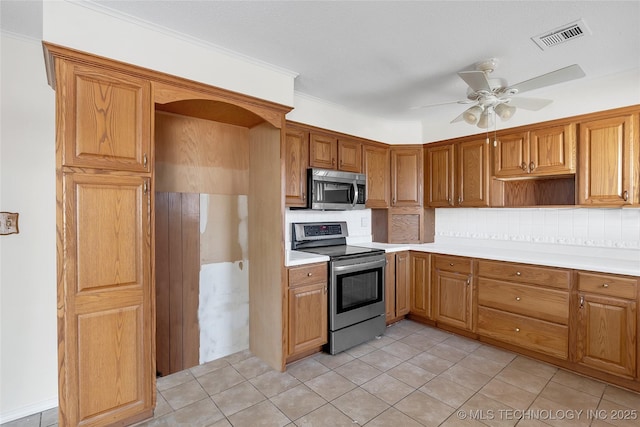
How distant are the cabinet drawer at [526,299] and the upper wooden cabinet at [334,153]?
1849mm

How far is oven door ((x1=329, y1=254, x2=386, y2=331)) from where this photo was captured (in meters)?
2.95

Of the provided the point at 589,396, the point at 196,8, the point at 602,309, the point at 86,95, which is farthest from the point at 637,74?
the point at 86,95

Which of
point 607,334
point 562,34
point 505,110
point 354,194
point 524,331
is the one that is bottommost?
point 524,331

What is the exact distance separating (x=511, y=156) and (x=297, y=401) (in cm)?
309

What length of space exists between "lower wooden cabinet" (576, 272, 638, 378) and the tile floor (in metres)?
0.19

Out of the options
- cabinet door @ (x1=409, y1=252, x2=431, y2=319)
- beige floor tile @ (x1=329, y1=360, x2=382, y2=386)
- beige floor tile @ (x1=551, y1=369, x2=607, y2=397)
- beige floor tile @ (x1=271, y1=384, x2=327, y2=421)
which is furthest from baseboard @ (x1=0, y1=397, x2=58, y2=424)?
beige floor tile @ (x1=551, y1=369, x2=607, y2=397)

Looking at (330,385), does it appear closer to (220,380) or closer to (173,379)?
(220,380)

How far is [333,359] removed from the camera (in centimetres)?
288

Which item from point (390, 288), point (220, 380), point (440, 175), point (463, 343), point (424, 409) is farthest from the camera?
point (440, 175)

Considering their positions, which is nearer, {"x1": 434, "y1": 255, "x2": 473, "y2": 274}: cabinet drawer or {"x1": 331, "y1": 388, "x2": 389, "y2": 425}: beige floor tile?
{"x1": 331, "y1": 388, "x2": 389, "y2": 425}: beige floor tile

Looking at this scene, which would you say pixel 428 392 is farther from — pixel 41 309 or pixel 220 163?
pixel 41 309

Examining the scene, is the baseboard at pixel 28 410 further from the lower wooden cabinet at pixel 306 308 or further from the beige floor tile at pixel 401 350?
the beige floor tile at pixel 401 350

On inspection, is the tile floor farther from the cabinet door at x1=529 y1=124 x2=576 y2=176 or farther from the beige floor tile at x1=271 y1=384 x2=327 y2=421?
the cabinet door at x1=529 y1=124 x2=576 y2=176

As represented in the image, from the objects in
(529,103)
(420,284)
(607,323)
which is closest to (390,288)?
(420,284)
